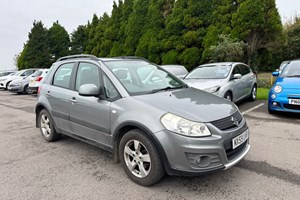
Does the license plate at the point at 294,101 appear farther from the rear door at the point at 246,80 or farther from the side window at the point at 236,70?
the rear door at the point at 246,80

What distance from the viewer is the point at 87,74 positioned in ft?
12.6

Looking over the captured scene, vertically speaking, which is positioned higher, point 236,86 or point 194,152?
point 236,86

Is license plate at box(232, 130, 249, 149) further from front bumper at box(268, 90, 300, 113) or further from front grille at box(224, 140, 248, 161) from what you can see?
front bumper at box(268, 90, 300, 113)

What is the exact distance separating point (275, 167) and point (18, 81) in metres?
15.3

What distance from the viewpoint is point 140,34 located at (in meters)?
21.9

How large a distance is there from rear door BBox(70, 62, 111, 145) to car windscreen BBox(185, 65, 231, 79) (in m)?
4.33

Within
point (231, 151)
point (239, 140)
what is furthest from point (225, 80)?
point (231, 151)

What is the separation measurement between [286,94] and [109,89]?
4.56m

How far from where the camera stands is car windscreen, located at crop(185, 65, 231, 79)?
279 inches

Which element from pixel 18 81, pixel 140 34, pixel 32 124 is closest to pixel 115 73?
pixel 32 124

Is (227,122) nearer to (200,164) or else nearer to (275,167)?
(200,164)

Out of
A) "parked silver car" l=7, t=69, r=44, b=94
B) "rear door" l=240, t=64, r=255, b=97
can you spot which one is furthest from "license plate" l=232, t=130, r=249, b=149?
"parked silver car" l=7, t=69, r=44, b=94

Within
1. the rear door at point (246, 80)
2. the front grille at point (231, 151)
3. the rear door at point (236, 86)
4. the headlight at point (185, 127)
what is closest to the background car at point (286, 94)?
the rear door at point (236, 86)

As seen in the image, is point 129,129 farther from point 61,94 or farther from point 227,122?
point 61,94
